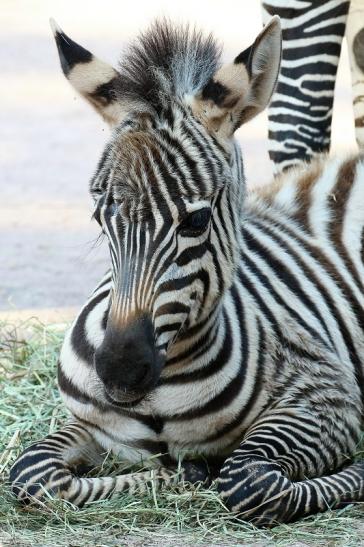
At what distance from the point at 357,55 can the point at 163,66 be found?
2962mm

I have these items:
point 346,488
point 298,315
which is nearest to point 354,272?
point 298,315

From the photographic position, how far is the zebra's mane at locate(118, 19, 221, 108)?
5.32m

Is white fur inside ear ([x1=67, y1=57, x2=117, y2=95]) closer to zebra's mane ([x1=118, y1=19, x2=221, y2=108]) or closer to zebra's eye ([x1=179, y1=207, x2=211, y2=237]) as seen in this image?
zebra's mane ([x1=118, y1=19, x2=221, y2=108])

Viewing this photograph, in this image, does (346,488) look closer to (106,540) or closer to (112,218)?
(106,540)

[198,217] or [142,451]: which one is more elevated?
[198,217]

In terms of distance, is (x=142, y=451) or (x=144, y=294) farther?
(x=142, y=451)

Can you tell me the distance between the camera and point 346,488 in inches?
217

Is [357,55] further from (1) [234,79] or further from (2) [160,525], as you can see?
(2) [160,525]

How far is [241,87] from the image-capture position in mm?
5328

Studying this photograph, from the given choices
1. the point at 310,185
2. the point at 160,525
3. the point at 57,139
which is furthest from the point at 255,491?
the point at 57,139

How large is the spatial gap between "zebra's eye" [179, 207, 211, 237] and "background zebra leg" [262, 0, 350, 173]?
2.84 meters

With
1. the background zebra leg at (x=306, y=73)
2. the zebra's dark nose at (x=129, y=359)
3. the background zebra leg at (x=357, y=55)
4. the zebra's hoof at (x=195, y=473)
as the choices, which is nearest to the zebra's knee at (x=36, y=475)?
the zebra's hoof at (x=195, y=473)

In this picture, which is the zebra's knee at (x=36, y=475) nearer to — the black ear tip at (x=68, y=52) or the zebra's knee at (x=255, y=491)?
the zebra's knee at (x=255, y=491)

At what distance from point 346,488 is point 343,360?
2.84ft
